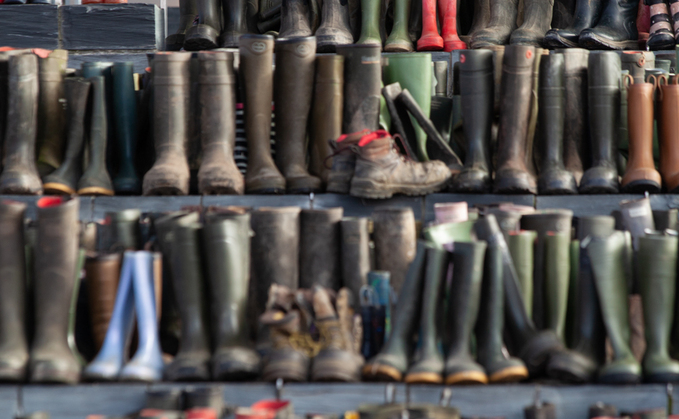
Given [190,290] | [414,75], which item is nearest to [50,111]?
[190,290]

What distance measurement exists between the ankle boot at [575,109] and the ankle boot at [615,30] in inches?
37.5

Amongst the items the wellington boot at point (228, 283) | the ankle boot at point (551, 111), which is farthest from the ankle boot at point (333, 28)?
the wellington boot at point (228, 283)

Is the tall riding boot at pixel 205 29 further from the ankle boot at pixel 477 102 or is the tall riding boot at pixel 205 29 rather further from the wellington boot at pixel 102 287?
the wellington boot at pixel 102 287

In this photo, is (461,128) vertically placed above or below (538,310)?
above

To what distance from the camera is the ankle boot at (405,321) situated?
2633 mm

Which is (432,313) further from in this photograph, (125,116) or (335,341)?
(125,116)

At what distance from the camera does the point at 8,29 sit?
15.9 ft

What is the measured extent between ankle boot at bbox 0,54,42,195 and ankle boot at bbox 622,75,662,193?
97.6 inches

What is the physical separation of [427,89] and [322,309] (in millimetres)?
1413

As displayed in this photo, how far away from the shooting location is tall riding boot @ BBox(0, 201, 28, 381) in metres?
2.71

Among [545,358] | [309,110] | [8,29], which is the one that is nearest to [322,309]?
[545,358]

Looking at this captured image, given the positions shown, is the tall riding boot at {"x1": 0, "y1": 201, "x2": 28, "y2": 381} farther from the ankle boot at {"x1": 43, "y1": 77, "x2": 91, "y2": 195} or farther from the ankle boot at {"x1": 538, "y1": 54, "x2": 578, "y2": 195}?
the ankle boot at {"x1": 538, "y1": 54, "x2": 578, "y2": 195}

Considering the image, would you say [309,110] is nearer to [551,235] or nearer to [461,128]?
[461,128]

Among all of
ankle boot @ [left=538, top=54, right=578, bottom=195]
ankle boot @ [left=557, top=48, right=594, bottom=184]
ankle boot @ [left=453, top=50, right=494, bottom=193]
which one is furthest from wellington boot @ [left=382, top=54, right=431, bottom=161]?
ankle boot @ [left=557, top=48, right=594, bottom=184]
